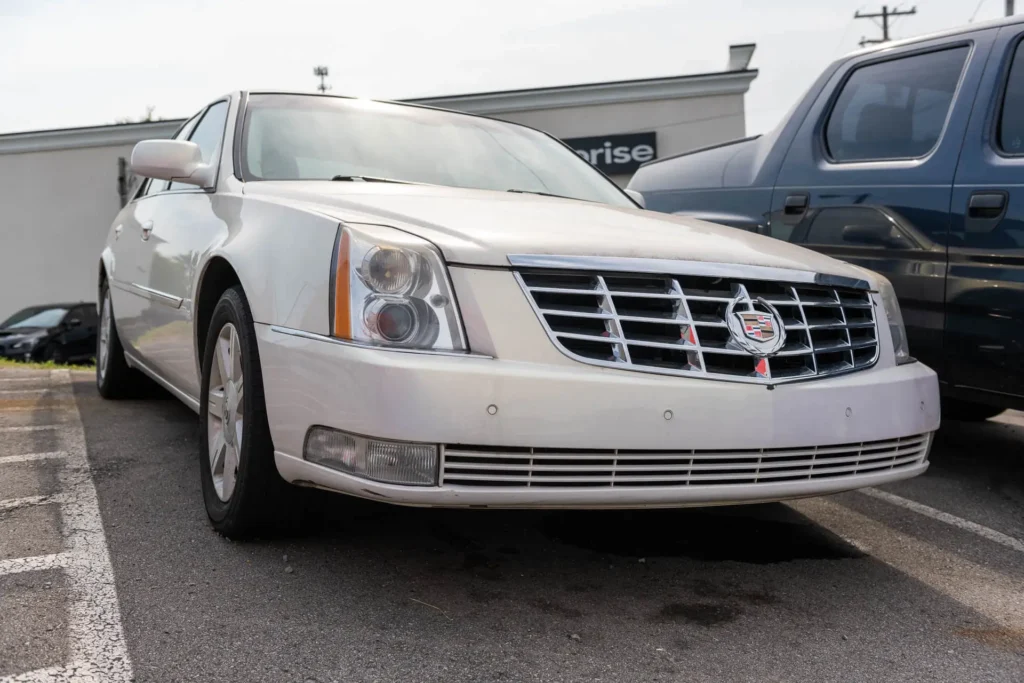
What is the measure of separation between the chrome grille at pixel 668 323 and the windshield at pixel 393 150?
129cm

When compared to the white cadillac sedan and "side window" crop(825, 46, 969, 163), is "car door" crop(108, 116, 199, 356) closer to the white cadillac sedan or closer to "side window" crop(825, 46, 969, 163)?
the white cadillac sedan

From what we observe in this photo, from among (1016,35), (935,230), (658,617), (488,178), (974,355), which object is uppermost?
(1016,35)

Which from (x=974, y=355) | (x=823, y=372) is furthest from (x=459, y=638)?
(x=974, y=355)

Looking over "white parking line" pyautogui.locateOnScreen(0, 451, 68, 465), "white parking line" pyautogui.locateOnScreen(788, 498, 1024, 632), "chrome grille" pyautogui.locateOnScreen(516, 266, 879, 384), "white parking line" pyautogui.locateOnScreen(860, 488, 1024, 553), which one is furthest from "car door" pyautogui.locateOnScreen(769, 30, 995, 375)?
"white parking line" pyautogui.locateOnScreen(0, 451, 68, 465)

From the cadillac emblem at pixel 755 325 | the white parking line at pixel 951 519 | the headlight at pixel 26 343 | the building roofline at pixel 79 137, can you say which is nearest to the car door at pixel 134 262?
the cadillac emblem at pixel 755 325

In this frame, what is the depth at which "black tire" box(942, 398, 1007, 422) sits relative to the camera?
210 inches

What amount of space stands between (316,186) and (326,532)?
3.64 feet

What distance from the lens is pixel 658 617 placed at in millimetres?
2568

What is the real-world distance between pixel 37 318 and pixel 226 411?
1465cm

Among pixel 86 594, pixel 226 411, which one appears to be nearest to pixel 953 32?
pixel 226 411

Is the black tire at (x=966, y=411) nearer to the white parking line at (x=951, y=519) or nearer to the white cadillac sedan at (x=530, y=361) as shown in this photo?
the white parking line at (x=951, y=519)

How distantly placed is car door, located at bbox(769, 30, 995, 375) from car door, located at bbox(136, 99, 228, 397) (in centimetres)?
254

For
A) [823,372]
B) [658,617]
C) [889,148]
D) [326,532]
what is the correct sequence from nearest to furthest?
[658,617] → [823,372] → [326,532] → [889,148]

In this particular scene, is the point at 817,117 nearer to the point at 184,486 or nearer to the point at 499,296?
the point at 499,296
